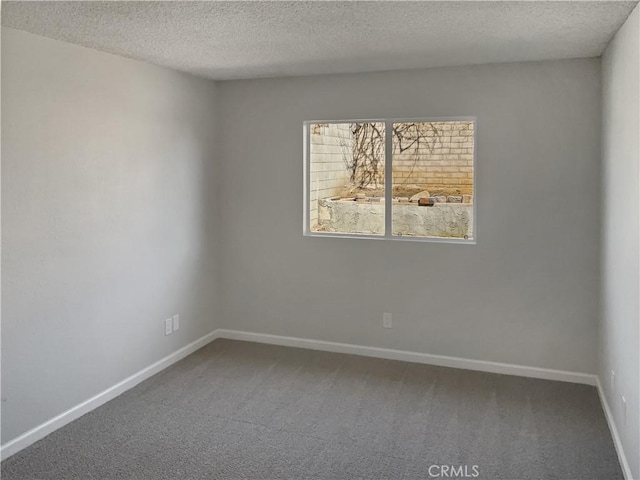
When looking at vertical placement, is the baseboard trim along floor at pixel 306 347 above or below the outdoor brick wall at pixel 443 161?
below

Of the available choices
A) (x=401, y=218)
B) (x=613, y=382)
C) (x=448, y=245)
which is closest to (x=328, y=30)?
(x=401, y=218)

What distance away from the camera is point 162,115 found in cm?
422

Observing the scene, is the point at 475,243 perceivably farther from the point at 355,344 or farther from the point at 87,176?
the point at 87,176

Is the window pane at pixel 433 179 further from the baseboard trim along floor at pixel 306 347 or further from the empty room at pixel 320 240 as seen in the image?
the baseboard trim along floor at pixel 306 347

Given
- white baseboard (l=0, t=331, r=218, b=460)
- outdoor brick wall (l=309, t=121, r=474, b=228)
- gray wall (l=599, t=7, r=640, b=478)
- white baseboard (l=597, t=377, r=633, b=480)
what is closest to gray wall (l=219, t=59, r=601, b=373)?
outdoor brick wall (l=309, t=121, r=474, b=228)

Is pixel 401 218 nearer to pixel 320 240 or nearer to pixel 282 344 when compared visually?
pixel 320 240

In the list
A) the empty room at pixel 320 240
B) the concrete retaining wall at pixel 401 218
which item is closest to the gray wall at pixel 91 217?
the empty room at pixel 320 240

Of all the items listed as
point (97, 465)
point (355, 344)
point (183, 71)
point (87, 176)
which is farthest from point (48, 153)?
point (355, 344)

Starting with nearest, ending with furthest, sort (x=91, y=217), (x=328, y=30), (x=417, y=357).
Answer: (x=328, y=30) → (x=91, y=217) → (x=417, y=357)

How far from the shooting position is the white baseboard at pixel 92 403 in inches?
121

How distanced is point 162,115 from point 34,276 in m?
1.61

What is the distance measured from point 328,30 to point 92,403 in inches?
108

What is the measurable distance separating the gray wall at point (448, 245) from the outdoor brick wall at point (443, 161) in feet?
0.38

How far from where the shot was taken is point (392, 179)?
4.47 m
